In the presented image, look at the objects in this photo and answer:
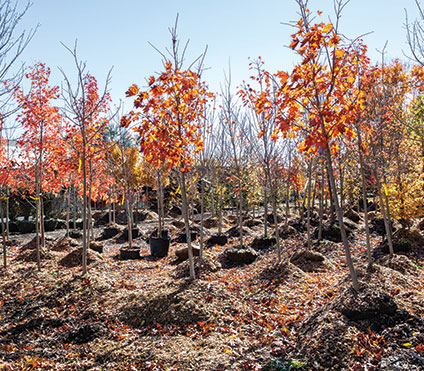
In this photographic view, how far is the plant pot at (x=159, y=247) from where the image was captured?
9.89 m

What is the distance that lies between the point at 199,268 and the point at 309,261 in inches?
101

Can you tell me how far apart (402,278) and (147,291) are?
13.8 ft

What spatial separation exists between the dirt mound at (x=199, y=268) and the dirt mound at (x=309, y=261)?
6.13 ft

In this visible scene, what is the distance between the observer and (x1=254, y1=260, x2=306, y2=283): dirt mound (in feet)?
21.2

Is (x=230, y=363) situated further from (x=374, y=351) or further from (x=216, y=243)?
(x=216, y=243)

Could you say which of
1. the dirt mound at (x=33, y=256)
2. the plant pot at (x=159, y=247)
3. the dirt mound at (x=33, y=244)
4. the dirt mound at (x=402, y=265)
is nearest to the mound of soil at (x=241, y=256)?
the plant pot at (x=159, y=247)

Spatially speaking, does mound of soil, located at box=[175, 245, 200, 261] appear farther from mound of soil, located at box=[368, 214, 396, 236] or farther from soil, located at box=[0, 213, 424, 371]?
mound of soil, located at box=[368, 214, 396, 236]

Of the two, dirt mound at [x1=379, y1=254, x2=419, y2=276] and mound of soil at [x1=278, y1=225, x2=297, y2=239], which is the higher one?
mound of soil at [x1=278, y1=225, x2=297, y2=239]

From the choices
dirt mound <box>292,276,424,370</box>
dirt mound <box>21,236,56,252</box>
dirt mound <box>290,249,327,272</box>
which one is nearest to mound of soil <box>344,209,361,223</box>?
dirt mound <box>290,249,327,272</box>

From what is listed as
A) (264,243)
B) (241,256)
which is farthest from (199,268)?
(264,243)

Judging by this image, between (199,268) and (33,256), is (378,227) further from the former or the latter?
(33,256)

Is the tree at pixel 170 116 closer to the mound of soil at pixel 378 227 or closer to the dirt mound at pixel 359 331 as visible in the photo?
the dirt mound at pixel 359 331

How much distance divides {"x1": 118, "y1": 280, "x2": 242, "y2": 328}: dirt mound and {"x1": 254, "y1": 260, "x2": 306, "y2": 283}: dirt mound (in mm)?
1544

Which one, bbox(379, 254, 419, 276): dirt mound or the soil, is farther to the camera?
bbox(379, 254, 419, 276): dirt mound
